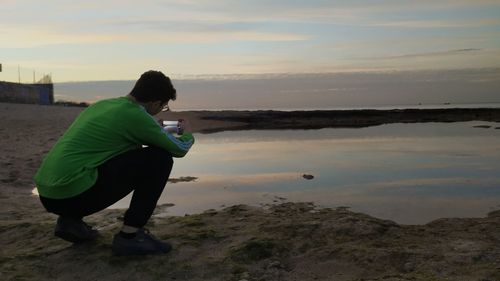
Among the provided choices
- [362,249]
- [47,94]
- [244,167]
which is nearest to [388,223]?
[362,249]

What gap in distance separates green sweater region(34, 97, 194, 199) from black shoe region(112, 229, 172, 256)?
0.50 m

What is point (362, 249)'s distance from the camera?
→ 3754mm

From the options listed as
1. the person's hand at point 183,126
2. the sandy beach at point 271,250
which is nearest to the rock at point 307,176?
the sandy beach at point 271,250

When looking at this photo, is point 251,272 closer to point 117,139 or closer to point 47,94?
point 117,139

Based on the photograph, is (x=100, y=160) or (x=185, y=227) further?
(x=185, y=227)

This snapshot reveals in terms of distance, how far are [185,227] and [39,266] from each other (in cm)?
128

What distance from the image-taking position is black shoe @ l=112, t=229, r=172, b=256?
3.73 meters

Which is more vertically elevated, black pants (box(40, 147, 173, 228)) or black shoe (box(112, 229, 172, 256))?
black pants (box(40, 147, 173, 228))

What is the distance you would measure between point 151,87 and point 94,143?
1.87 feet

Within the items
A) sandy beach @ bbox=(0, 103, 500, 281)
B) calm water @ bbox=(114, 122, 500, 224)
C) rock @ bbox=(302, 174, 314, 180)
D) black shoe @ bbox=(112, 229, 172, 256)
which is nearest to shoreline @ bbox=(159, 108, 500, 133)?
calm water @ bbox=(114, 122, 500, 224)

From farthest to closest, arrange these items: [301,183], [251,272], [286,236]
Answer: [301,183] → [286,236] → [251,272]

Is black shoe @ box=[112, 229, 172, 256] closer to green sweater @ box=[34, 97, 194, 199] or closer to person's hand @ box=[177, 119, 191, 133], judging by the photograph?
green sweater @ box=[34, 97, 194, 199]

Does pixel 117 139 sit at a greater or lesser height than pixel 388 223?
greater

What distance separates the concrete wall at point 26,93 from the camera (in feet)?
142
